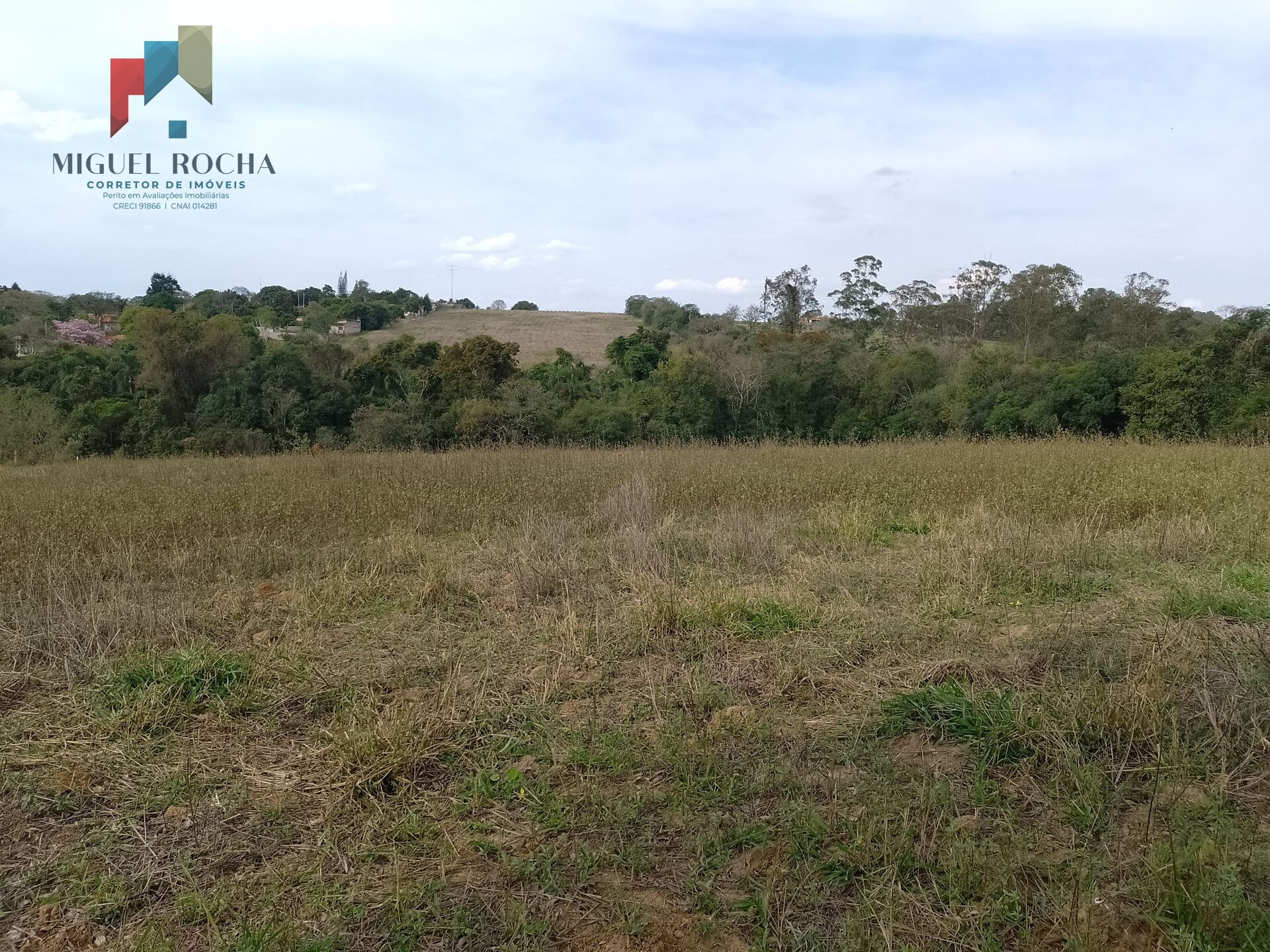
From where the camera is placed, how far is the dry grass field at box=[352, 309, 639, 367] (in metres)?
38.0

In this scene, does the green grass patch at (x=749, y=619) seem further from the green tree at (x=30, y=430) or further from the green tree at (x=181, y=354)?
the green tree at (x=181, y=354)

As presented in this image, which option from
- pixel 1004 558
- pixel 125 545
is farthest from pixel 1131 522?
pixel 125 545

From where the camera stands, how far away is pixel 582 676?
3912 millimetres

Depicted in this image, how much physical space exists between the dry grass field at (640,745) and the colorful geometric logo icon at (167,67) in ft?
23.7

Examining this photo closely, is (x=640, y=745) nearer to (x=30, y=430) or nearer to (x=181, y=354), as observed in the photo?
(x=30, y=430)

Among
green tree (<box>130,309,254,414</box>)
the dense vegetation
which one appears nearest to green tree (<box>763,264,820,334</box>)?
the dense vegetation

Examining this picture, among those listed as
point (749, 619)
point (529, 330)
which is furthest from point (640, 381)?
point (749, 619)

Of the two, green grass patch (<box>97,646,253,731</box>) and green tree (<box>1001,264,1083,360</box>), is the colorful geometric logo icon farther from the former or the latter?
green tree (<box>1001,264,1083,360</box>)

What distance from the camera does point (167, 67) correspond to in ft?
34.8

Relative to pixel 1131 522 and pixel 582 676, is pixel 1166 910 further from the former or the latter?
pixel 1131 522

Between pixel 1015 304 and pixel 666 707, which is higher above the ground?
pixel 1015 304

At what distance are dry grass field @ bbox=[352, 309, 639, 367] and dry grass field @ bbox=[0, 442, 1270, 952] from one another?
29409mm

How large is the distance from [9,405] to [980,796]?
24223 mm

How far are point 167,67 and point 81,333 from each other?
82.7 feet
